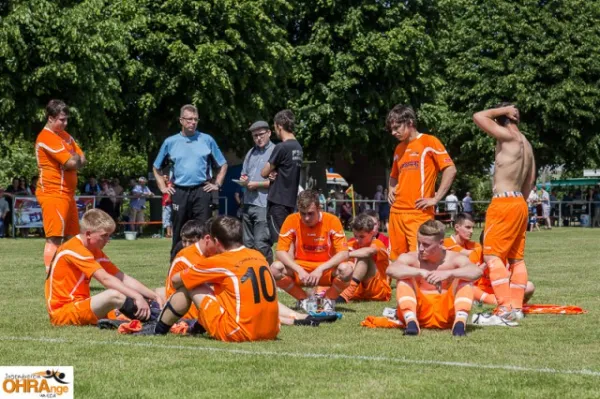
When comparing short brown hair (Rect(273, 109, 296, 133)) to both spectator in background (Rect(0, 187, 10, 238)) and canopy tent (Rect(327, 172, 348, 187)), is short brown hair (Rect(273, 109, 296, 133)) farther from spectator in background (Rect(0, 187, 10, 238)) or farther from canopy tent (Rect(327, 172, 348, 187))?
canopy tent (Rect(327, 172, 348, 187))

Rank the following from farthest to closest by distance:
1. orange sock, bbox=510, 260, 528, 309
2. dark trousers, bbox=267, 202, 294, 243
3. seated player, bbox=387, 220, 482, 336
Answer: dark trousers, bbox=267, 202, 294, 243 < orange sock, bbox=510, 260, 528, 309 < seated player, bbox=387, 220, 482, 336

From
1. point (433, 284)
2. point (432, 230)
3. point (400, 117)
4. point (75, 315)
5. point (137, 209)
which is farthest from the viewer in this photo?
point (137, 209)

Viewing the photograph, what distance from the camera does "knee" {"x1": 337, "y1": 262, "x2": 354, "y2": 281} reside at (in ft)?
39.4

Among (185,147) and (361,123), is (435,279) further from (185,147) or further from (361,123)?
(361,123)

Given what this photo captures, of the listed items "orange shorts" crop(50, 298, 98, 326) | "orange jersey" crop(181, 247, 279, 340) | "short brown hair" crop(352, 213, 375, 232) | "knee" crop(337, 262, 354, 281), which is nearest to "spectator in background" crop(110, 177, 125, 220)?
"short brown hair" crop(352, 213, 375, 232)

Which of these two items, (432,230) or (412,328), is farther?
(432,230)

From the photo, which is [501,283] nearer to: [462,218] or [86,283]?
[462,218]

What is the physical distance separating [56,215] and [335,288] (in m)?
4.04

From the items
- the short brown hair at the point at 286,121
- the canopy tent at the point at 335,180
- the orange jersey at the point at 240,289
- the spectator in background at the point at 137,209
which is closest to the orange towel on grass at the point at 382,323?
the orange jersey at the point at 240,289

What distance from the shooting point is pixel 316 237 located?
12.2 m

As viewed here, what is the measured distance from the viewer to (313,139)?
151 feet

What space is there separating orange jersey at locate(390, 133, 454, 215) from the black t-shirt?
1.93 metres

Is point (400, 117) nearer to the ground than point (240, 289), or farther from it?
farther from it

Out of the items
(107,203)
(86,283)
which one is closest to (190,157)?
(86,283)
